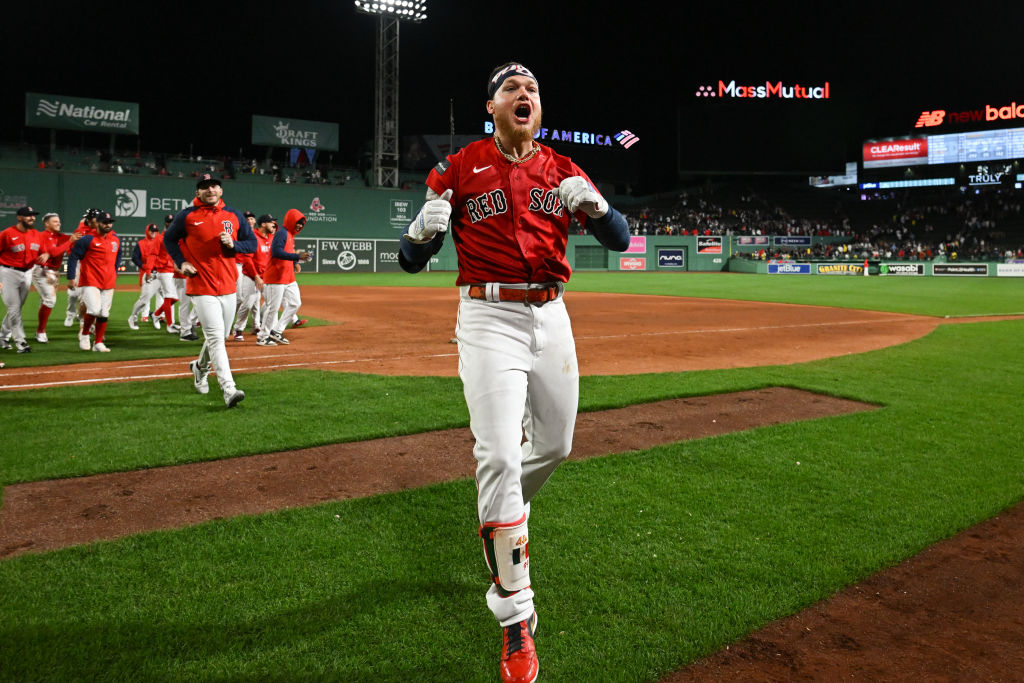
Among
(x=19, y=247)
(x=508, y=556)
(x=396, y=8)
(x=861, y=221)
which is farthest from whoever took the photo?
(x=861, y=221)

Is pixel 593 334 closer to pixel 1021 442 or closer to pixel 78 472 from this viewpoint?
pixel 1021 442

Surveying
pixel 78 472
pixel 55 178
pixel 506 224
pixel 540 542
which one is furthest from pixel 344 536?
pixel 55 178

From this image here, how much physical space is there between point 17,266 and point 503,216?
11.4 metres

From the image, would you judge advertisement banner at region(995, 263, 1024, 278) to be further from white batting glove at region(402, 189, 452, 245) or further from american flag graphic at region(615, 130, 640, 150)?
white batting glove at region(402, 189, 452, 245)

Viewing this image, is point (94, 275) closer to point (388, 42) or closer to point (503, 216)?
point (503, 216)

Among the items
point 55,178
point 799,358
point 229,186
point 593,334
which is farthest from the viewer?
point 229,186

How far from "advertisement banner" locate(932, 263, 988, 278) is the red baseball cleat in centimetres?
4680

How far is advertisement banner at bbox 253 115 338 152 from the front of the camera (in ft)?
159

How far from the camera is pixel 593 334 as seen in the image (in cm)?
1348

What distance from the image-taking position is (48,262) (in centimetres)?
1198

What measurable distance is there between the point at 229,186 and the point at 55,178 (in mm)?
9036

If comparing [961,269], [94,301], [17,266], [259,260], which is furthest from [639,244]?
[17,266]

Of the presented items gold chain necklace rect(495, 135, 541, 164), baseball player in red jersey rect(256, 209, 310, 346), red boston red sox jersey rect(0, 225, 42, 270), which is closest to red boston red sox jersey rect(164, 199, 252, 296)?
baseball player in red jersey rect(256, 209, 310, 346)

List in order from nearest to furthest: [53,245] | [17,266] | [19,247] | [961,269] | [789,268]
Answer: [19,247] < [17,266] < [53,245] < [961,269] < [789,268]
